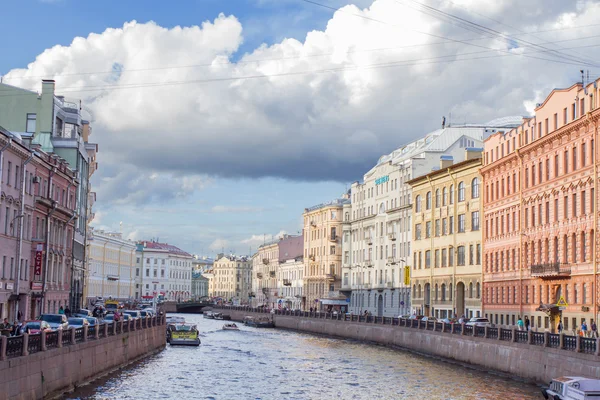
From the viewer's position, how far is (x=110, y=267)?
154125 mm

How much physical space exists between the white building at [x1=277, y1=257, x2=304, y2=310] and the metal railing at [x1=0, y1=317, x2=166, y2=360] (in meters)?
108

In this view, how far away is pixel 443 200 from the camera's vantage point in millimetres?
89375

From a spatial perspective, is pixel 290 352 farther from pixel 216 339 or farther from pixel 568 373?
pixel 568 373

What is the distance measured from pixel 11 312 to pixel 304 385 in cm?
2251

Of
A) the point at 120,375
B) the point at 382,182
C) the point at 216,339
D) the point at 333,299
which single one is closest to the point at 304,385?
the point at 120,375

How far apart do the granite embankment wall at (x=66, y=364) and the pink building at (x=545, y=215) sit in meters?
25.9

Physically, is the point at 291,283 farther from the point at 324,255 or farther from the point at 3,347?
the point at 3,347

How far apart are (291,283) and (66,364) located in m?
127

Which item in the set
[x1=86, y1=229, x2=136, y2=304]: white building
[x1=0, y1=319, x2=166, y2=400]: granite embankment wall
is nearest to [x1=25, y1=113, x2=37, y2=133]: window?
[x1=0, y1=319, x2=166, y2=400]: granite embankment wall

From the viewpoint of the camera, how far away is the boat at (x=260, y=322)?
119938 mm

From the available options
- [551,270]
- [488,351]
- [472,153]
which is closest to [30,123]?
[472,153]

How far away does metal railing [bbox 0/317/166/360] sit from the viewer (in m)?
28.1

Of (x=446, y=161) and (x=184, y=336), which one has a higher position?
(x=446, y=161)

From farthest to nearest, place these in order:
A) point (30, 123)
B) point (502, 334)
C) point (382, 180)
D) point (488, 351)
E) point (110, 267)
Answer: point (110, 267), point (382, 180), point (30, 123), point (488, 351), point (502, 334)
